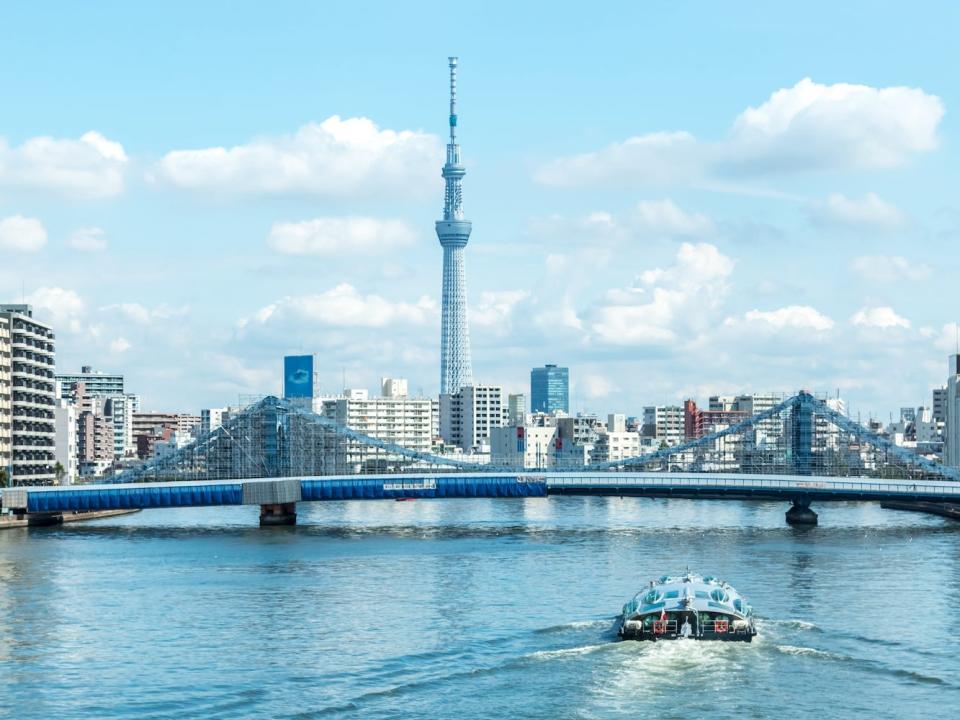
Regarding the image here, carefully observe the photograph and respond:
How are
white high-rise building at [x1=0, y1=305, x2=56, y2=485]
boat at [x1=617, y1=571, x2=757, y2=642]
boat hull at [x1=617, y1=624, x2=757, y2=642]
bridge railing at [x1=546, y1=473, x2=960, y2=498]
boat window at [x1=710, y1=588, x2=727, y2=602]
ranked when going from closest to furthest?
1. boat hull at [x1=617, y1=624, x2=757, y2=642]
2. boat at [x1=617, y1=571, x2=757, y2=642]
3. boat window at [x1=710, y1=588, x2=727, y2=602]
4. bridge railing at [x1=546, y1=473, x2=960, y2=498]
5. white high-rise building at [x1=0, y1=305, x2=56, y2=485]

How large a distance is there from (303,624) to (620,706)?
22.4 meters

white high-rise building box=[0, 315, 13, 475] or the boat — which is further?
white high-rise building box=[0, 315, 13, 475]

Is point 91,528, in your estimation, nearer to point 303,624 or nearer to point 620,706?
point 303,624

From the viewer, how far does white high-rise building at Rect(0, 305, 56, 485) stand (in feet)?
491

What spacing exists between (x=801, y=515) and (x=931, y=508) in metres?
34.6

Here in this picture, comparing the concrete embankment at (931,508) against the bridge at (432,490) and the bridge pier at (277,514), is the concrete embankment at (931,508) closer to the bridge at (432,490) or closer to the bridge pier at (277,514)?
the bridge at (432,490)

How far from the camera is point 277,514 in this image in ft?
436

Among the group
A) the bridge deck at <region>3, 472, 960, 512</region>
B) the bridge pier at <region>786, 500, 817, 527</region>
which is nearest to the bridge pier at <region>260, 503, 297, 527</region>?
the bridge deck at <region>3, 472, 960, 512</region>

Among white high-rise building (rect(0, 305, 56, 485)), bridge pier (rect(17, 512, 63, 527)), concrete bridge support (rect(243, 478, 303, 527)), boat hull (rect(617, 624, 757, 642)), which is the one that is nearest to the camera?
boat hull (rect(617, 624, 757, 642))

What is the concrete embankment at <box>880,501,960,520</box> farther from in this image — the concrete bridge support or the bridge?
the concrete bridge support

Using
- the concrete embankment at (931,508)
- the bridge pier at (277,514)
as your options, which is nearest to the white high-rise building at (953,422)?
the concrete embankment at (931,508)

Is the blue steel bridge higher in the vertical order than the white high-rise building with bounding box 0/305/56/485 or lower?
lower

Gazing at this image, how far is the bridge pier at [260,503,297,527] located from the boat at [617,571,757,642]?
75.5m

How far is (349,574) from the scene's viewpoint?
85.8 m
